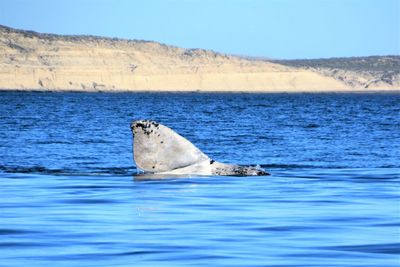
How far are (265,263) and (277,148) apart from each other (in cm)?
2354

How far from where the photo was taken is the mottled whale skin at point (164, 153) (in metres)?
16.4

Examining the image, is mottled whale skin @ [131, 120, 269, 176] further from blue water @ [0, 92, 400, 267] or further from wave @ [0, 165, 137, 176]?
wave @ [0, 165, 137, 176]

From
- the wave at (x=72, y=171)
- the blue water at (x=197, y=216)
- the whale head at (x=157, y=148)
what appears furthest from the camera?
the wave at (x=72, y=171)

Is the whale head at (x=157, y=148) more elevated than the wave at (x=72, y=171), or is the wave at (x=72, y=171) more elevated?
the whale head at (x=157, y=148)

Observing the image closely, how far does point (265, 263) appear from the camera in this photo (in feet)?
32.3

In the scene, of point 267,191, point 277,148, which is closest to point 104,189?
point 267,191

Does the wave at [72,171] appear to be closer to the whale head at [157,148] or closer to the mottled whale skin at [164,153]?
the mottled whale skin at [164,153]

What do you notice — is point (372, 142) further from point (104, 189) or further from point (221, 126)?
point (104, 189)

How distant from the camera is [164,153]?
1691cm

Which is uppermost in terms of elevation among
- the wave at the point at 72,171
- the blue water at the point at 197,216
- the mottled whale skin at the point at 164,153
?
the mottled whale skin at the point at 164,153

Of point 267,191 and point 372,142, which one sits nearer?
point 267,191

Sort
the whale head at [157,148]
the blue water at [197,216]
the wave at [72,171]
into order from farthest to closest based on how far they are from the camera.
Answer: the wave at [72,171], the whale head at [157,148], the blue water at [197,216]

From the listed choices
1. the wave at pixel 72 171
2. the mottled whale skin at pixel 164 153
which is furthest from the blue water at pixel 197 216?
the mottled whale skin at pixel 164 153

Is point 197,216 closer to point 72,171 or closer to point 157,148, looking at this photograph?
point 157,148
